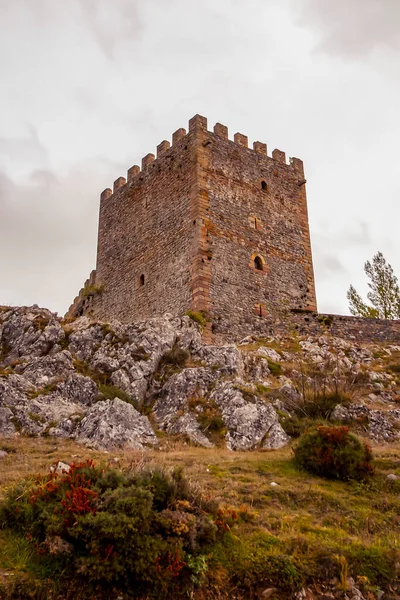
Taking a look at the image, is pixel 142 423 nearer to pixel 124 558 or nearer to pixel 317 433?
pixel 317 433

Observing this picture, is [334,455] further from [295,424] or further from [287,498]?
[295,424]

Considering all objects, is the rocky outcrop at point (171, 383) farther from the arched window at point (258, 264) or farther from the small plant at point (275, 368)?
the arched window at point (258, 264)

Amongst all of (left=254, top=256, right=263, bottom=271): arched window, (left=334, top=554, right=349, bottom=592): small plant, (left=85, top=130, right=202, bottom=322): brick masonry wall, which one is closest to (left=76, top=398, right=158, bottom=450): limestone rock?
(left=85, top=130, right=202, bottom=322): brick masonry wall

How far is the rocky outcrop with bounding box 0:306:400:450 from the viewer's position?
48.4 feet

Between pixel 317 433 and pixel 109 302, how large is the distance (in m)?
15.0

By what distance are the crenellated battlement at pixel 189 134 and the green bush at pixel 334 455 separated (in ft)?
52.2

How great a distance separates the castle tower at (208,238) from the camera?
2166cm

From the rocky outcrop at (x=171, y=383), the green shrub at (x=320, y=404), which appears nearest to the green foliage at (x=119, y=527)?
the rocky outcrop at (x=171, y=383)

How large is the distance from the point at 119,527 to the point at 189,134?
1973cm

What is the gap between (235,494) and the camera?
32.3 ft

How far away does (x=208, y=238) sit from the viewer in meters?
21.9

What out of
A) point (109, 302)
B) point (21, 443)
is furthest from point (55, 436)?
point (109, 302)

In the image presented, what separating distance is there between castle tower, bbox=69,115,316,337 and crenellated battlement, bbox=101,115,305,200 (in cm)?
6

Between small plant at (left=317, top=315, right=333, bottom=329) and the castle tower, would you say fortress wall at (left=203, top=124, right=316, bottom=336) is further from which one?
small plant at (left=317, top=315, right=333, bottom=329)
